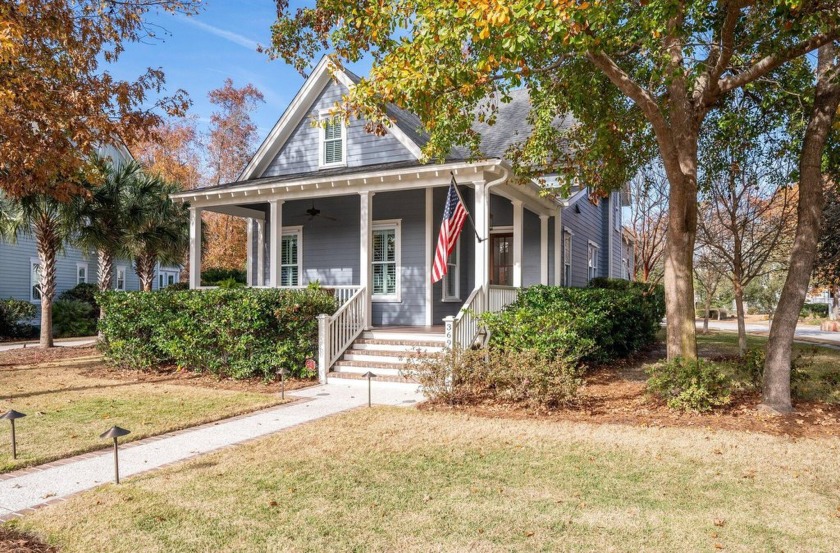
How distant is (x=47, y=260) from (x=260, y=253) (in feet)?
20.7

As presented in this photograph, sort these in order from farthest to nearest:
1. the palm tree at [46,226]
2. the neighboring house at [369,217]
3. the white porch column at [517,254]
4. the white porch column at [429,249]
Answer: the palm tree at [46,226] → the white porch column at [429,249] → the neighboring house at [369,217] → the white porch column at [517,254]

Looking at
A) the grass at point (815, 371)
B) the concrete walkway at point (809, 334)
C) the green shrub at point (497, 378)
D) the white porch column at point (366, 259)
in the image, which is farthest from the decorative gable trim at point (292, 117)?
the concrete walkway at point (809, 334)

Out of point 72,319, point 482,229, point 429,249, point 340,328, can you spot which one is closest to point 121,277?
point 72,319

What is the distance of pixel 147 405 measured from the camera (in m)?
8.74

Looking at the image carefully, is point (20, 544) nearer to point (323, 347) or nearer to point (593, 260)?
point (323, 347)

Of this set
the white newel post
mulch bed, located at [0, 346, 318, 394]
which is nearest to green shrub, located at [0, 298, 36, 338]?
mulch bed, located at [0, 346, 318, 394]

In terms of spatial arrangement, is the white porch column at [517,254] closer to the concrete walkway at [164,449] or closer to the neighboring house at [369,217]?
the neighboring house at [369,217]

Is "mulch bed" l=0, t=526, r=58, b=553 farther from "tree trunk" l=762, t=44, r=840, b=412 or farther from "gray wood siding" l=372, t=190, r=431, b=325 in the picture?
"gray wood siding" l=372, t=190, r=431, b=325

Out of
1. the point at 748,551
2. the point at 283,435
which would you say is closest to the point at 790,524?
the point at 748,551

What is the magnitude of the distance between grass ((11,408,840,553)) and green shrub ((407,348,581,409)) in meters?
1.33

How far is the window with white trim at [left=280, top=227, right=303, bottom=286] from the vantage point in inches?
623

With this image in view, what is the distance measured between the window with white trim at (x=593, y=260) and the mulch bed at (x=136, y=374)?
12041 millimetres

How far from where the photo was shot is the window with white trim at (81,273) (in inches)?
1056

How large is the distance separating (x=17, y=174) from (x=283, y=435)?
27.5 ft
